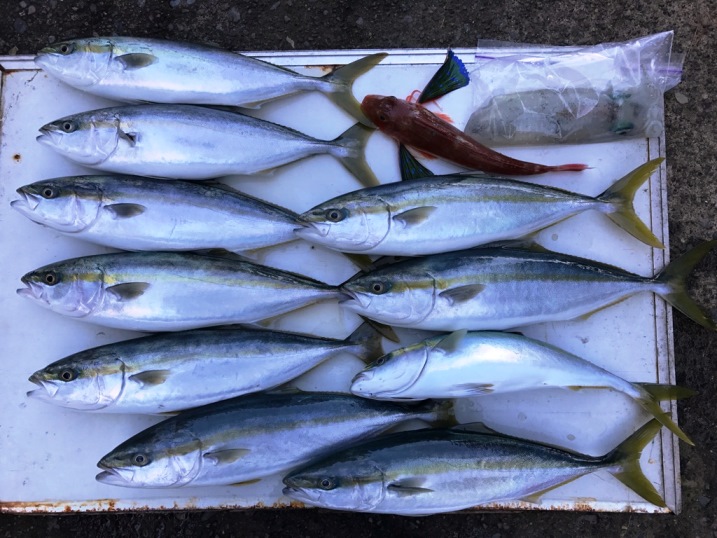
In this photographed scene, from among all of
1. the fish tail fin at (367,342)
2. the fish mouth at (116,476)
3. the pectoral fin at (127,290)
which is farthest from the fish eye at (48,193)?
the fish tail fin at (367,342)

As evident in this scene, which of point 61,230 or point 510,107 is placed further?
point 510,107

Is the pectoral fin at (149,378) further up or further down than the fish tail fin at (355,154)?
further down

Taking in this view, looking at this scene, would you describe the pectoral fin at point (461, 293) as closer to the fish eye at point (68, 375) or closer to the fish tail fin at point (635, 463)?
the fish tail fin at point (635, 463)

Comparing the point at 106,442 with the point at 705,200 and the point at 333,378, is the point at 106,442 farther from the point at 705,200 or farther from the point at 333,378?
the point at 705,200

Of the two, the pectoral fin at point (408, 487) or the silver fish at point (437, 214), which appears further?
the silver fish at point (437, 214)

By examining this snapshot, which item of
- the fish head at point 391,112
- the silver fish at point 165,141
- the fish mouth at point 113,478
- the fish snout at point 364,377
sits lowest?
the fish mouth at point 113,478

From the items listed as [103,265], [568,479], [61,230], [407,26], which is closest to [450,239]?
[568,479]
